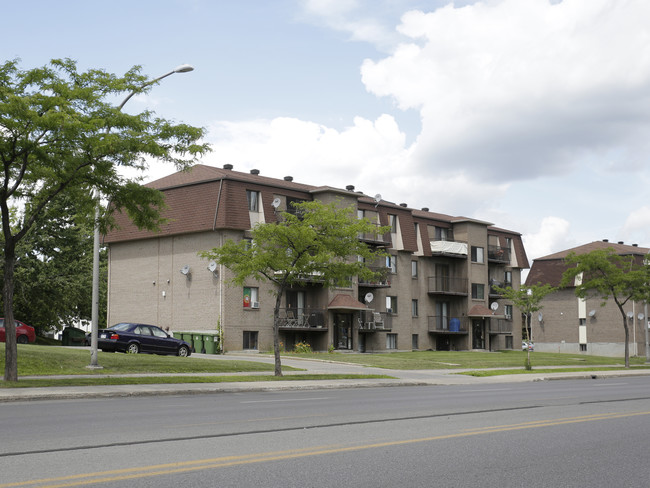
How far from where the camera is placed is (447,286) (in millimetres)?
57375

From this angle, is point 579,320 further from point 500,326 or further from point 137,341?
point 137,341

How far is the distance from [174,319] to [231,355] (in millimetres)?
6238

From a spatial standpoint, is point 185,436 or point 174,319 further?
point 174,319

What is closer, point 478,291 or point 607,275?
point 607,275

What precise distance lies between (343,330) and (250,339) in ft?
24.8

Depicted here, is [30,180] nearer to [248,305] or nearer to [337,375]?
[337,375]

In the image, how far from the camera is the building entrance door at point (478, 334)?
5984cm

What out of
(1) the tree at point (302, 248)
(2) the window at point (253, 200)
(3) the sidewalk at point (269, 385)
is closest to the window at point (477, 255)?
(2) the window at point (253, 200)

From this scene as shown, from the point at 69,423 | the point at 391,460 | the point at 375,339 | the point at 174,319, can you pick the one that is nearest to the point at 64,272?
the point at 174,319

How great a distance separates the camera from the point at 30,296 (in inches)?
1885

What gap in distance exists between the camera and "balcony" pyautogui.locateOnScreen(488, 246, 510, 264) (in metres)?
61.8

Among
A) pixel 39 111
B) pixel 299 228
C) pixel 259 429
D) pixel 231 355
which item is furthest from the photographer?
pixel 231 355

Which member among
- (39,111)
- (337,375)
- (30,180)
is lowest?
(337,375)

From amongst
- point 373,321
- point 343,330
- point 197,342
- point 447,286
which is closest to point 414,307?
point 447,286
